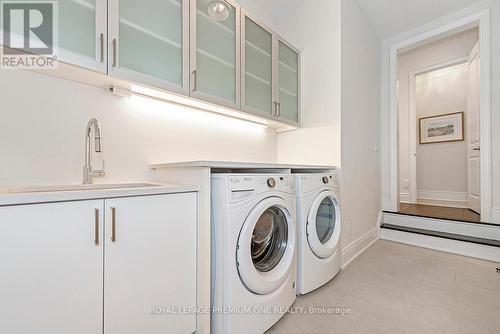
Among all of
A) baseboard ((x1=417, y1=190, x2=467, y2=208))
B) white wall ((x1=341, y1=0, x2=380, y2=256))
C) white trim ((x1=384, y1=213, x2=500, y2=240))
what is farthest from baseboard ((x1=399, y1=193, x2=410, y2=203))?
white wall ((x1=341, y1=0, x2=380, y2=256))

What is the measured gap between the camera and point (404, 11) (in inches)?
103

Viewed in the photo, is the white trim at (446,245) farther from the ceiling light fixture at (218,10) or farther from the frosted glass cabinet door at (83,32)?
the frosted glass cabinet door at (83,32)

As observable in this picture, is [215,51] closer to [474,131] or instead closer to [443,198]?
[474,131]

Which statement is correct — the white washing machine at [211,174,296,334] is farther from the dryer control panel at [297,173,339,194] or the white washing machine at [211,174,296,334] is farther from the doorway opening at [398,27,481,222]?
the doorway opening at [398,27,481,222]

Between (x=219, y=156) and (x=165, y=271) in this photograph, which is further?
(x=219, y=156)

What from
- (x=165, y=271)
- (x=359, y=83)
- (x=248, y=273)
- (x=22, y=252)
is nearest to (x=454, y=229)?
(x=359, y=83)

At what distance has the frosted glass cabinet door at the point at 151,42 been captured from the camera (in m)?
1.15

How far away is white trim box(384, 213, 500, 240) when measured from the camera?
2359mm

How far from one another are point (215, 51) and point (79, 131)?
102 cm

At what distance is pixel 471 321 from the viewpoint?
1.31m

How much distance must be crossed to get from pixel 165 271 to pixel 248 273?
40 centimetres

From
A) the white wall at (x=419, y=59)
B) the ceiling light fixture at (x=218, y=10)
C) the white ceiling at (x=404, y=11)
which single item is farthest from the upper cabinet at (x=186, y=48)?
the white wall at (x=419, y=59)

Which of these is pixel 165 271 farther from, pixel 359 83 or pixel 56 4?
pixel 359 83

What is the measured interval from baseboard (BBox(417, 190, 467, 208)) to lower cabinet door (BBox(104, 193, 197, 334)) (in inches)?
180
